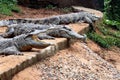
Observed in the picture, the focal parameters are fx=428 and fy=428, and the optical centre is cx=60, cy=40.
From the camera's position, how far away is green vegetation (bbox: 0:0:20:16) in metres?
12.2

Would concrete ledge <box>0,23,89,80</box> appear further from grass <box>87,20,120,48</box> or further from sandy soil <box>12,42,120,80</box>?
grass <box>87,20,120,48</box>

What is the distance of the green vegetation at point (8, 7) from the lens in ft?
39.9

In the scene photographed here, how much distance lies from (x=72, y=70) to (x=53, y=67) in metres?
0.46

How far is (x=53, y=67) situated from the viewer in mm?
7020

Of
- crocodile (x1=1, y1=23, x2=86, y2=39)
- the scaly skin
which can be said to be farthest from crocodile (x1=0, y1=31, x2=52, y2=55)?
crocodile (x1=1, y1=23, x2=86, y2=39)

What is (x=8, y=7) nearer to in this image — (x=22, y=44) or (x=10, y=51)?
(x=22, y=44)

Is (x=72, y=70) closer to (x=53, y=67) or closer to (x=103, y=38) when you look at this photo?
(x=53, y=67)

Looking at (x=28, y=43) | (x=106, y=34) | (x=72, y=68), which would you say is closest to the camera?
(x=28, y=43)

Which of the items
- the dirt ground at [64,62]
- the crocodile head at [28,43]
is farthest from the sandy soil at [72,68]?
the crocodile head at [28,43]

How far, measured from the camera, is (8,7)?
12.9 m

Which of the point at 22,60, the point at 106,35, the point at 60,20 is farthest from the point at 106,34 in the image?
the point at 22,60

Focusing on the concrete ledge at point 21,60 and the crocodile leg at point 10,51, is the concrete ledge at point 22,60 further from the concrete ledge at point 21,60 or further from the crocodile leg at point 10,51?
the crocodile leg at point 10,51

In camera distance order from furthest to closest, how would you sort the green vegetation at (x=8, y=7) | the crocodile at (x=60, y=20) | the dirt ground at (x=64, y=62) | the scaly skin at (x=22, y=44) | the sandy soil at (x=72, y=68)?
the green vegetation at (x=8, y=7), the crocodile at (x=60, y=20), the scaly skin at (x=22, y=44), the sandy soil at (x=72, y=68), the dirt ground at (x=64, y=62)

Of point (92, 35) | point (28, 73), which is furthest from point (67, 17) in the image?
point (28, 73)
